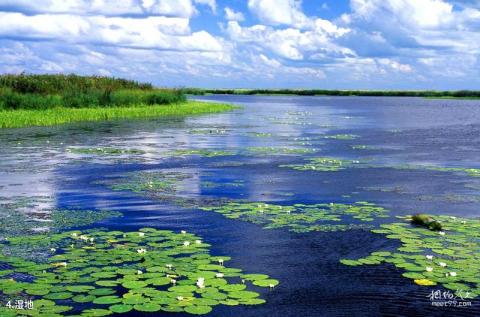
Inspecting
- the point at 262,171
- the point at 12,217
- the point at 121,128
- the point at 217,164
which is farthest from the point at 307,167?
the point at 121,128

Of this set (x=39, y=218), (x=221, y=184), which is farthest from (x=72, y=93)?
(x=39, y=218)

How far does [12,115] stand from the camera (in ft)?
152

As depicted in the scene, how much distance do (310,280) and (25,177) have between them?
1480 cm

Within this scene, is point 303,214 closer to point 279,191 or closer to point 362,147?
point 279,191

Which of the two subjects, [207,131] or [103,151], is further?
[207,131]

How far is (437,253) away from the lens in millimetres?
11625

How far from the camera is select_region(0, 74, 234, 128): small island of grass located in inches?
1939

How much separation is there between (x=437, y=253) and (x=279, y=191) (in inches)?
303

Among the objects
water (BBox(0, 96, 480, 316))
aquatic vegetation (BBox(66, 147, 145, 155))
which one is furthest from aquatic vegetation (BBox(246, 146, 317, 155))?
aquatic vegetation (BBox(66, 147, 145, 155))

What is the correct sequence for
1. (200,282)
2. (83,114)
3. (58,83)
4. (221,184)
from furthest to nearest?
(58,83)
(83,114)
(221,184)
(200,282)

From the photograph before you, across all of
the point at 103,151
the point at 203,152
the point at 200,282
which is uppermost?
the point at 203,152

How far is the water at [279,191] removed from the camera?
948 cm

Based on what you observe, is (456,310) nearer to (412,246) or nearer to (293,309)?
(293,309)

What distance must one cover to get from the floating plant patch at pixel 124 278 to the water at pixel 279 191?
478mm
